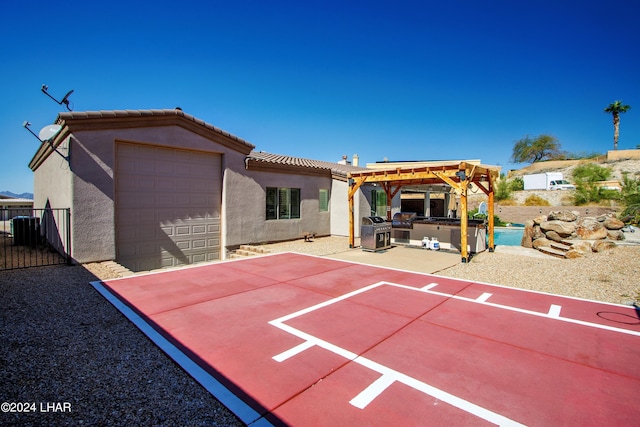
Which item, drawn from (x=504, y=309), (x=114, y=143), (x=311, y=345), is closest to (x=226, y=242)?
(x=114, y=143)

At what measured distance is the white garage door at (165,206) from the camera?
9.58 meters

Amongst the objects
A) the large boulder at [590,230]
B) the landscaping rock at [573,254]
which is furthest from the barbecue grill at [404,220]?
the large boulder at [590,230]

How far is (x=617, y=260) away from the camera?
954cm

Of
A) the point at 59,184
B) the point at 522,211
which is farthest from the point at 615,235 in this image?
the point at 59,184

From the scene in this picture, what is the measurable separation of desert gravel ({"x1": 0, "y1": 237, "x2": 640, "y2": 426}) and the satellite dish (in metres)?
3.39

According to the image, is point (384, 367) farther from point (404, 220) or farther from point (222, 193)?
point (404, 220)

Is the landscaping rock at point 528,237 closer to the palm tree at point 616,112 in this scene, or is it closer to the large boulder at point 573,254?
the large boulder at point 573,254

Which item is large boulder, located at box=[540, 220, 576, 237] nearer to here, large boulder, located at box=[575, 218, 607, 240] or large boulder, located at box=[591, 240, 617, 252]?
large boulder, located at box=[591, 240, 617, 252]

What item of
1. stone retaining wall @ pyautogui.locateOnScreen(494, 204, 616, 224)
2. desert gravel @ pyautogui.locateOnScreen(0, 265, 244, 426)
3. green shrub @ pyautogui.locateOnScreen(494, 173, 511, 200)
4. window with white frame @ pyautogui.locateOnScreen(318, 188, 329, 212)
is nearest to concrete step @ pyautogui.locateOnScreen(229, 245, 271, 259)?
window with white frame @ pyautogui.locateOnScreen(318, 188, 329, 212)

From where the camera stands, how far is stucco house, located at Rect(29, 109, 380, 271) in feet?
28.0

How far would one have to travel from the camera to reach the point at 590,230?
1342 cm

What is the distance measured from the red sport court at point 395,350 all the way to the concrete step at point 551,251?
18.3 feet

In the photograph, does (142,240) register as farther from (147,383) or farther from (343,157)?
(343,157)

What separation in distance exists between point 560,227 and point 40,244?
67.2 ft
